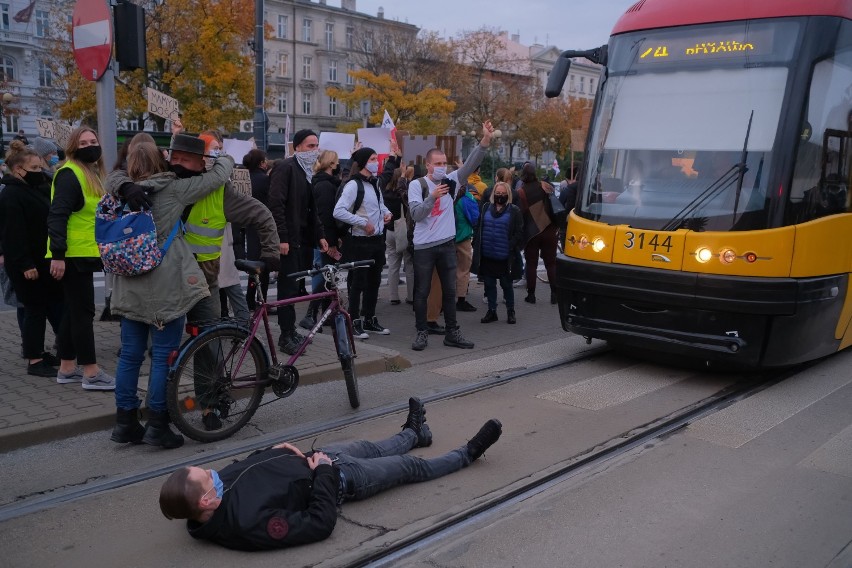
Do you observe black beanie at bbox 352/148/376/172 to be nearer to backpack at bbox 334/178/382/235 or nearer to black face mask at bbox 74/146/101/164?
backpack at bbox 334/178/382/235

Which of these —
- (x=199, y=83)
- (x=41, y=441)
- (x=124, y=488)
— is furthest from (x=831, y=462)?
(x=199, y=83)

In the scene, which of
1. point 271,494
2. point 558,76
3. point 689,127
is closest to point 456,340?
point 558,76

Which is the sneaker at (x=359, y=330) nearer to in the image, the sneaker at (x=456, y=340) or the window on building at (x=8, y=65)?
the sneaker at (x=456, y=340)

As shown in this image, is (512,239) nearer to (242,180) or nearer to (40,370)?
(242,180)

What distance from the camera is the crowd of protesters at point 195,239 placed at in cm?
516

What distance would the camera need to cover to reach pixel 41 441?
5227 millimetres

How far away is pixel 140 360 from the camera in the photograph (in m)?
5.22

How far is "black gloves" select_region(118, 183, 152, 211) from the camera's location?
4.84 m

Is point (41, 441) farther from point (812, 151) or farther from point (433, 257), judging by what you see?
point (812, 151)

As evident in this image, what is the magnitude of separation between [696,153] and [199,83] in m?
31.7

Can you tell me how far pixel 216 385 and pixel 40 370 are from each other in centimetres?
207

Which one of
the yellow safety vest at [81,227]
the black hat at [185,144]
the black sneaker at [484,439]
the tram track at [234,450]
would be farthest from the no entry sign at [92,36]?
the black sneaker at [484,439]

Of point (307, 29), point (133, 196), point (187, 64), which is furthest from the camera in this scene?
point (307, 29)

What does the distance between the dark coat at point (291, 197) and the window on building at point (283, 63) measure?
65.2 meters
